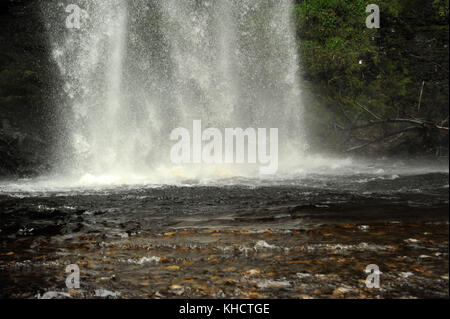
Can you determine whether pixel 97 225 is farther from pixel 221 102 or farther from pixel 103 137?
pixel 221 102

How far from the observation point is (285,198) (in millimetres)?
9492

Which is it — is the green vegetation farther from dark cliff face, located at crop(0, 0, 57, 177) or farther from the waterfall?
dark cliff face, located at crop(0, 0, 57, 177)

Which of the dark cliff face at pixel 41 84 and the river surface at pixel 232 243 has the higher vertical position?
the dark cliff face at pixel 41 84

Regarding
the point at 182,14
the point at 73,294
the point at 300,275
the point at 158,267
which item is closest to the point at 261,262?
the point at 300,275

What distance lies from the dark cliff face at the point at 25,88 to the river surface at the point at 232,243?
9896mm

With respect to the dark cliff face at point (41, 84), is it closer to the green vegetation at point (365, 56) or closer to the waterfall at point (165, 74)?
the green vegetation at point (365, 56)

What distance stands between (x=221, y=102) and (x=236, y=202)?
30.6 feet

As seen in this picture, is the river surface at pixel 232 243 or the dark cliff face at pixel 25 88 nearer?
the river surface at pixel 232 243

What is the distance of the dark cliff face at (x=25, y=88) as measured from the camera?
19500 millimetres

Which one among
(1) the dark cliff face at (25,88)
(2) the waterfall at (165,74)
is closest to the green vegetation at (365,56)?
(2) the waterfall at (165,74)

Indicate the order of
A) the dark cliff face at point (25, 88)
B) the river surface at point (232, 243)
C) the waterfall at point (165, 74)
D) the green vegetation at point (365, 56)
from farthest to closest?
the dark cliff face at point (25, 88), the green vegetation at point (365, 56), the waterfall at point (165, 74), the river surface at point (232, 243)

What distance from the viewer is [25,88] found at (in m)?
19.7

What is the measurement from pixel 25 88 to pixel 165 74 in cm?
698

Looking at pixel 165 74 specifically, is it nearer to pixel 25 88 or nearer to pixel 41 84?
pixel 41 84
